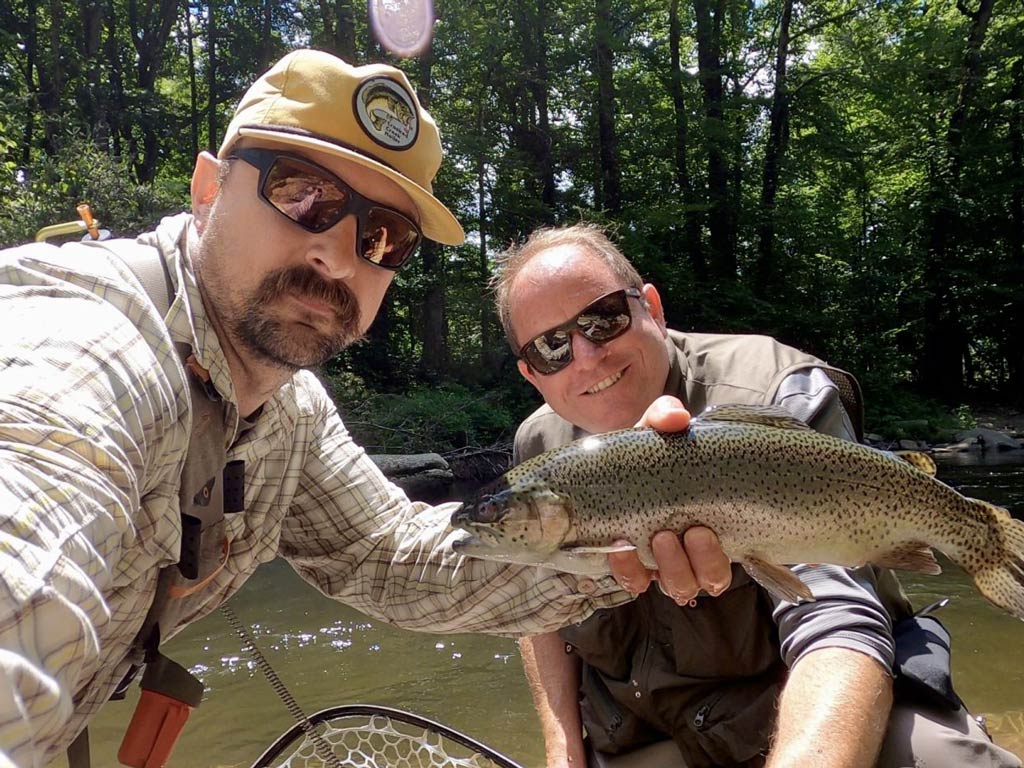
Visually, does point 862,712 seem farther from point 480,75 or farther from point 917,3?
point 917,3

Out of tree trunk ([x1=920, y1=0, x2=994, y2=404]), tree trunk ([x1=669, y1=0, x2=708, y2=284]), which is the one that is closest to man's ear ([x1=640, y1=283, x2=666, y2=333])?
tree trunk ([x1=669, y1=0, x2=708, y2=284])

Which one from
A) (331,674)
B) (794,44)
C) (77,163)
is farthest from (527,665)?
(794,44)

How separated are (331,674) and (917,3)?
1183 inches

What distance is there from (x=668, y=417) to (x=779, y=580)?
1.94 ft

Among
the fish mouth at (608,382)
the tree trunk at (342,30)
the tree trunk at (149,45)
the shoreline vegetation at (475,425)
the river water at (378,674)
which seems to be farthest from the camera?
the tree trunk at (149,45)

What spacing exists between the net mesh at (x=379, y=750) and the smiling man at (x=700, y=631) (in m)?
0.63

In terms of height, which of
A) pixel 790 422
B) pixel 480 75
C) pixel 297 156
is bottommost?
pixel 790 422

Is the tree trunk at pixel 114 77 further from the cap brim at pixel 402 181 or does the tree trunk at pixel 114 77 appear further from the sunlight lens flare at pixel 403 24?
the cap brim at pixel 402 181

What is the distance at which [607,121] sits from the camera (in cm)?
2362

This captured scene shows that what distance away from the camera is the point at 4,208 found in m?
13.5

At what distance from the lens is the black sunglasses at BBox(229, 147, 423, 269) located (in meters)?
2.48

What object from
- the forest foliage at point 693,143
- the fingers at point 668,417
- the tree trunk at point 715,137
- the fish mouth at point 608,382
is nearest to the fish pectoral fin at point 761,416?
the fingers at point 668,417

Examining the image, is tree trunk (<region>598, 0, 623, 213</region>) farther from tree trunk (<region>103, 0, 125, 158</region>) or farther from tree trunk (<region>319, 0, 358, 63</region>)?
tree trunk (<region>103, 0, 125, 158</region>)

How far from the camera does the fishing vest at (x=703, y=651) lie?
280cm
